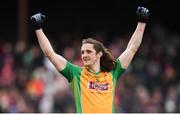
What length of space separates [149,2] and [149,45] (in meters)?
1.71

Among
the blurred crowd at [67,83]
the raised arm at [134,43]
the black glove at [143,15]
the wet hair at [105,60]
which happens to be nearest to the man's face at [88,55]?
the wet hair at [105,60]

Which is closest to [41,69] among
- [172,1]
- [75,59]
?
[75,59]

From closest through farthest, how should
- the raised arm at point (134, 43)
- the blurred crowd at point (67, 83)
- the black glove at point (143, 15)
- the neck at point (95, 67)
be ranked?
the neck at point (95, 67) < the raised arm at point (134, 43) < the black glove at point (143, 15) < the blurred crowd at point (67, 83)

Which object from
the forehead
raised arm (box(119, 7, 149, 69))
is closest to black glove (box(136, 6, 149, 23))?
raised arm (box(119, 7, 149, 69))

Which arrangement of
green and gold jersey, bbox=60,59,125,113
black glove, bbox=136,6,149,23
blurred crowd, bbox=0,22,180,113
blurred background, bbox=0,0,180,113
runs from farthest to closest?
blurred background, bbox=0,0,180,113
blurred crowd, bbox=0,22,180,113
black glove, bbox=136,6,149,23
green and gold jersey, bbox=60,59,125,113

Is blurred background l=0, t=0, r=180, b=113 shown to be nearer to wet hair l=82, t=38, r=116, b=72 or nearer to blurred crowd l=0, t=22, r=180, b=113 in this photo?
blurred crowd l=0, t=22, r=180, b=113

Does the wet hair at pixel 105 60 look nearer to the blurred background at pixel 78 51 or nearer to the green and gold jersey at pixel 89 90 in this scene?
the green and gold jersey at pixel 89 90

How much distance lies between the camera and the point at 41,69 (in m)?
14.7

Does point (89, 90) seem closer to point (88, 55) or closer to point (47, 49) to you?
point (88, 55)

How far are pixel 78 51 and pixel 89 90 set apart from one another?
25.6 feet

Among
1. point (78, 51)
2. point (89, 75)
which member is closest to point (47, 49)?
point (89, 75)

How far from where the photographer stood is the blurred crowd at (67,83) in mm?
14047

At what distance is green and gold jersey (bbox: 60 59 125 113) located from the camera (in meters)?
7.73

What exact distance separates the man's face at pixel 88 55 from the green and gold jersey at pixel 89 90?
14 centimetres
